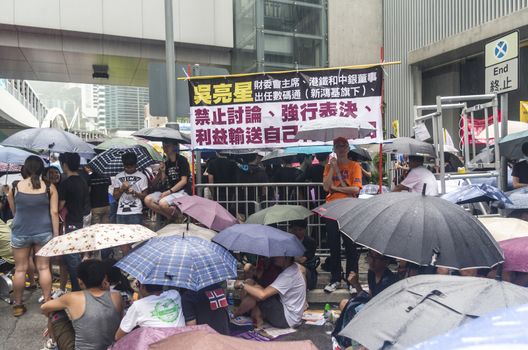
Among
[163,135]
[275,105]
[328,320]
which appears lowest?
[328,320]

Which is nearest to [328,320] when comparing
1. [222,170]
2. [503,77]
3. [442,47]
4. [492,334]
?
[222,170]

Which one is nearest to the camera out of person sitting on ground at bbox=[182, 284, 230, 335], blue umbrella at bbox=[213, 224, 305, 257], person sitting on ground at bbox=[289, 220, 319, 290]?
person sitting on ground at bbox=[182, 284, 230, 335]

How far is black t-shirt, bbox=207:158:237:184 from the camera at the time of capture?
7.61m

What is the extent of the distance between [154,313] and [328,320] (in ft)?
8.17

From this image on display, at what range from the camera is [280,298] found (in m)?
5.04

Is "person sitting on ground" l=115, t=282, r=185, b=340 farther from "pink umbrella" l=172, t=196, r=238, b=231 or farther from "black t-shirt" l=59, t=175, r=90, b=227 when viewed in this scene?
"black t-shirt" l=59, t=175, r=90, b=227

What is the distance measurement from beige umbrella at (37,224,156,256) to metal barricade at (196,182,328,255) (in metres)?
2.34

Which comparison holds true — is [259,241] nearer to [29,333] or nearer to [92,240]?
→ [92,240]

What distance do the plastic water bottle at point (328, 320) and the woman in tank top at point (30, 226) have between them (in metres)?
3.38

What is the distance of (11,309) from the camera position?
18.4ft

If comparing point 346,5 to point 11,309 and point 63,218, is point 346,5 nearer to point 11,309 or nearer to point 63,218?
point 63,218

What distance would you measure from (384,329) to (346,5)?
14825 mm

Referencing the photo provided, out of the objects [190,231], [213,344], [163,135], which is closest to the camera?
[213,344]

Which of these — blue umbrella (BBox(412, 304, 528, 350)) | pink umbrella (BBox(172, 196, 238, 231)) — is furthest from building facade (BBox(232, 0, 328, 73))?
blue umbrella (BBox(412, 304, 528, 350))
